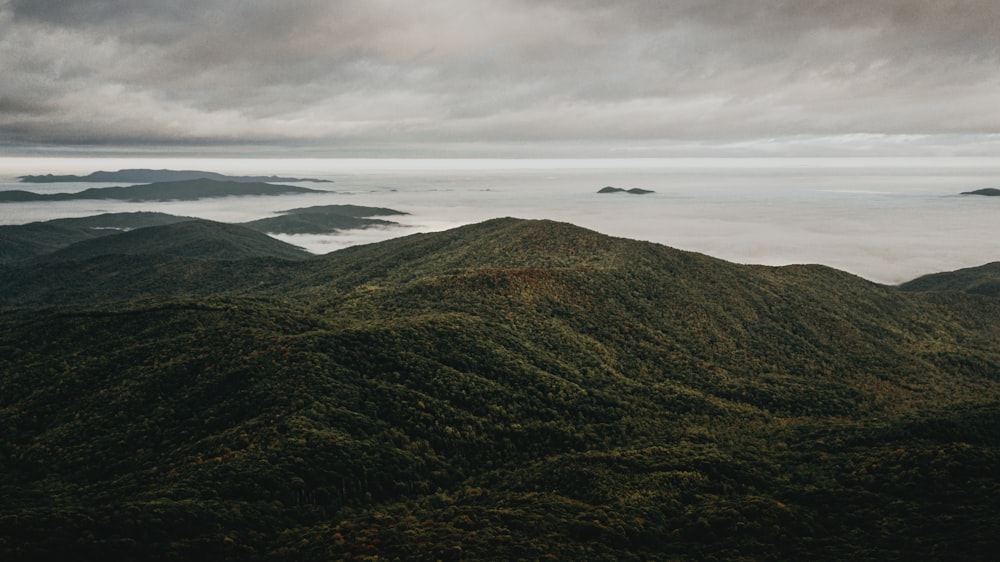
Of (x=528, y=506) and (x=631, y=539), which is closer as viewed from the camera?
(x=631, y=539)

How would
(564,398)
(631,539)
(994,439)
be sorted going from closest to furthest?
(631,539) → (994,439) → (564,398)

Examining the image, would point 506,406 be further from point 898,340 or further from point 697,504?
point 898,340

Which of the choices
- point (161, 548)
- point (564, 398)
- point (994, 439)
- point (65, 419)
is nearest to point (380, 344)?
point (564, 398)

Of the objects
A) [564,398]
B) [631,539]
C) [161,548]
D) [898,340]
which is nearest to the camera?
[161,548]

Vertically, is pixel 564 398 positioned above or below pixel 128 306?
below

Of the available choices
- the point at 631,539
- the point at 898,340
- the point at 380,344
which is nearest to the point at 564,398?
the point at 380,344

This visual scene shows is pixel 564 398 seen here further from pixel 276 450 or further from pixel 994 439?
pixel 994 439

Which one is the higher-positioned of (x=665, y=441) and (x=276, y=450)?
(x=276, y=450)
